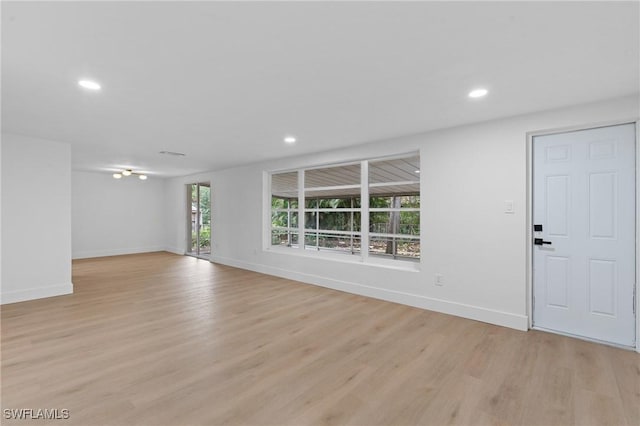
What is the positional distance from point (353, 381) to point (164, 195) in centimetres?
923

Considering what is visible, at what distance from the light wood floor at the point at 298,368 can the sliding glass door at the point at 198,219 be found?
472cm

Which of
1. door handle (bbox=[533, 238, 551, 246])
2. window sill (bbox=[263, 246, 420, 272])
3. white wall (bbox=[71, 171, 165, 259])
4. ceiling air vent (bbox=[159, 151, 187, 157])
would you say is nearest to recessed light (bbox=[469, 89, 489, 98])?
door handle (bbox=[533, 238, 551, 246])

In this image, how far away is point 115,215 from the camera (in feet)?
28.3

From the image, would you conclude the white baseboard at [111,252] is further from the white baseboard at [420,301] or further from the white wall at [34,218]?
the white baseboard at [420,301]

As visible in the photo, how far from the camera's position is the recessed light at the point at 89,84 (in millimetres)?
2430

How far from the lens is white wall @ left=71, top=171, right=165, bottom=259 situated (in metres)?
8.01

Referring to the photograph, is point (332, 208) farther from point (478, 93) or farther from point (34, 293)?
point (34, 293)

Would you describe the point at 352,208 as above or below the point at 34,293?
above

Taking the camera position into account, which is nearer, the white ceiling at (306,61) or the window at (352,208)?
the white ceiling at (306,61)

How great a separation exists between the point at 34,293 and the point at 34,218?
109cm

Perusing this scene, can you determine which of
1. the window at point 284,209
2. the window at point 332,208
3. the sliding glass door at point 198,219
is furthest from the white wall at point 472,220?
the sliding glass door at point 198,219

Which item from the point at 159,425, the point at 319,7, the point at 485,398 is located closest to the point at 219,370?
the point at 159,425

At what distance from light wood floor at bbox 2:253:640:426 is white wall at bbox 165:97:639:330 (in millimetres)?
307

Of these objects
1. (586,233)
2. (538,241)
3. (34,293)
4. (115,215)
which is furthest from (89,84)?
(115,215)
